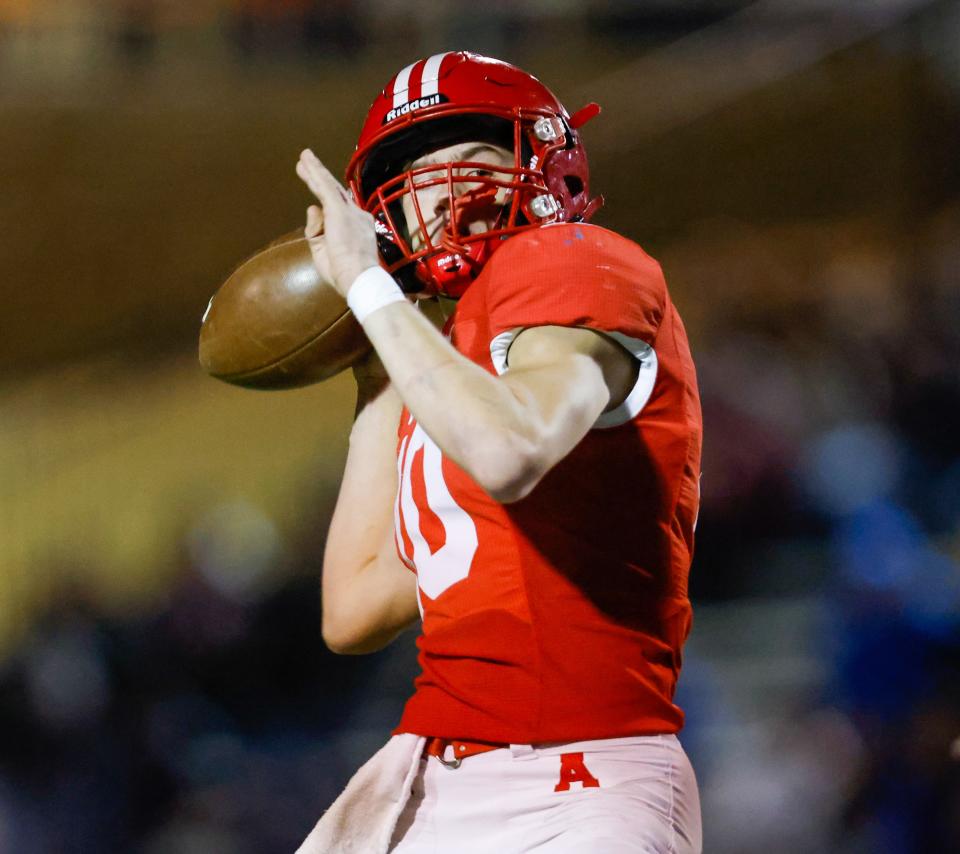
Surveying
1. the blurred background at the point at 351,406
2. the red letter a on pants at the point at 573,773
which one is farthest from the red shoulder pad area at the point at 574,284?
the blurred background at the point at 351,406

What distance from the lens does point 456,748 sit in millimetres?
1521

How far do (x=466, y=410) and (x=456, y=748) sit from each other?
1.59ft

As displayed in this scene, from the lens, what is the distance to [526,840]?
1.41 metres

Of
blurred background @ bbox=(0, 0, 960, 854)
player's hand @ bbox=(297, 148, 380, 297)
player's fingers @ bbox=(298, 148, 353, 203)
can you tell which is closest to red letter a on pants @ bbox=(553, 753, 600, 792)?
player's hand @ bbox=(297, 148, 380, 297)

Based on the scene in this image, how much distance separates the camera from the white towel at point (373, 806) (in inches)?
60.6

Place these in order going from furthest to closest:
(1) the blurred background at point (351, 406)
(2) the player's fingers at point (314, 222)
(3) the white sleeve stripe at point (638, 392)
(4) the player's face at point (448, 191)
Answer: (1) the blurred background at point (351, 406) < (4) the player's face at point (448, 191) < (2) the player's fingers at point (314, 222) < (3) the white sleeve stripe at point (638, 392)

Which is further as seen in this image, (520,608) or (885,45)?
(885,45)

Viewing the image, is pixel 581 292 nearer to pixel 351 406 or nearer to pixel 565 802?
pixel 565 802

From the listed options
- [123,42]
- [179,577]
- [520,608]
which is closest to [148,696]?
[179,577]

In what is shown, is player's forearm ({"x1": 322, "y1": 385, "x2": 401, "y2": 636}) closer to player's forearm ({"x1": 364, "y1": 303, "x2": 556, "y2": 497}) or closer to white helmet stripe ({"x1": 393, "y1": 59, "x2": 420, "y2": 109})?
white helmet stripe ({"x1": 393, "y1": 59, "x2": 420, "y2": 109})

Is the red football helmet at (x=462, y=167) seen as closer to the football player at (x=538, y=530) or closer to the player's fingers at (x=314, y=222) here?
the football player at (x=538, y=530)

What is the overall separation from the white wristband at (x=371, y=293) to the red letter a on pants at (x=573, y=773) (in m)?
0.56

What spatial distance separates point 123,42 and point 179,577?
210cm

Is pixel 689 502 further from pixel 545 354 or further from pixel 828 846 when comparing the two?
pixel 828 846
